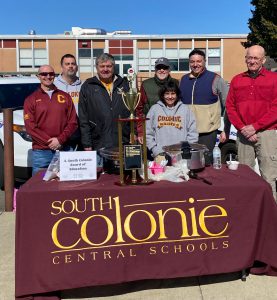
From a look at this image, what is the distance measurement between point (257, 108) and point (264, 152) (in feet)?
1.39

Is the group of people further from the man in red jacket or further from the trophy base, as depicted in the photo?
the trophy base

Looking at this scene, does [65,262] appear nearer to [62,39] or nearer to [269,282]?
[269,282]

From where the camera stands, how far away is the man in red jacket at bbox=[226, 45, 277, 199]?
3854 mm

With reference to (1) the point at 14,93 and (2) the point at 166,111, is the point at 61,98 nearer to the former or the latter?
(2) the point at 166,111

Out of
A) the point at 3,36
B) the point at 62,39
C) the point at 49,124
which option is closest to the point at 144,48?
the point at 62,39

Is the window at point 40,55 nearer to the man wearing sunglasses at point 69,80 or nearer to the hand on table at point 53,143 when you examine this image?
the man wearing sunglasses at point 69,80

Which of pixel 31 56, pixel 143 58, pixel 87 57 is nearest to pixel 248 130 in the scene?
pixel 143 58

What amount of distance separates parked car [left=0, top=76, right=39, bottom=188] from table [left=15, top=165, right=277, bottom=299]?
2.56m

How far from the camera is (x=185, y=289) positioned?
315 cm

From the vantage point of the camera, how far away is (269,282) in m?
3.18

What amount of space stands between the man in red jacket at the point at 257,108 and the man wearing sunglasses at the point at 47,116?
162 cm

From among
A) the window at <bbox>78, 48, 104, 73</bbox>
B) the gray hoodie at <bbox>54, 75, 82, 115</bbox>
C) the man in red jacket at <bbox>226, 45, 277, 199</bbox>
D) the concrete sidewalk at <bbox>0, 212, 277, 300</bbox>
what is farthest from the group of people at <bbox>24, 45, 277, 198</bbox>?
the window at <bbox>78, 48, 104, 73</bbox>

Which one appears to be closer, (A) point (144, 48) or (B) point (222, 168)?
(B) point (222, 168)

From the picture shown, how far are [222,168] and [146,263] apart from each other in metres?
1.08
